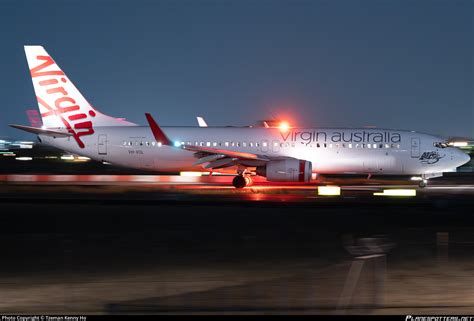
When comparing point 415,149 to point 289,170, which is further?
point 415,149

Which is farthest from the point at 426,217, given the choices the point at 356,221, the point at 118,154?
the point at 118,154

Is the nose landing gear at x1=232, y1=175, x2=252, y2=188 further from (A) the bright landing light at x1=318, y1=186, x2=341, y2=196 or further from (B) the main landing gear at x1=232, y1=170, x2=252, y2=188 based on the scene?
(A) the bright landing light at x1=318, y1=186, x2=341, y2=196

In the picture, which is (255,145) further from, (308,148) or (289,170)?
(289,170)

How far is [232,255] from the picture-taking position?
13820 mm

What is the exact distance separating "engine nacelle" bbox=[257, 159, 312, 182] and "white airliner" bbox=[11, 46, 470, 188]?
255 centimetres

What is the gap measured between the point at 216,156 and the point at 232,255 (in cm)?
1992

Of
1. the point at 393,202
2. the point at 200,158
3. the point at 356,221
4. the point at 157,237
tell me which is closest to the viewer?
the point at 157,237

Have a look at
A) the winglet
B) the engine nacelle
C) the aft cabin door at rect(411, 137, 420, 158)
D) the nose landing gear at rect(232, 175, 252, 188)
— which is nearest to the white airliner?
the aft cabin door at rect(411, 137, 420, 158)

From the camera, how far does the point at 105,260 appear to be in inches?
520

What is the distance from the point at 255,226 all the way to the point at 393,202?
8929 mm

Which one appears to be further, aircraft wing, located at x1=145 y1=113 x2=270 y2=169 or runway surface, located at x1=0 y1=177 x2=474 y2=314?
aircraft wing, located at x1=145 y1=113 x2=270 y2=169

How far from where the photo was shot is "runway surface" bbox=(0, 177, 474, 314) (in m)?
9.70

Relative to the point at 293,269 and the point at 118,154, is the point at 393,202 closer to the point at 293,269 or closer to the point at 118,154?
the point at 293,269

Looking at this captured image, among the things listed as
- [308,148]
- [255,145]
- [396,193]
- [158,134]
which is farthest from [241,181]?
[396,193]
